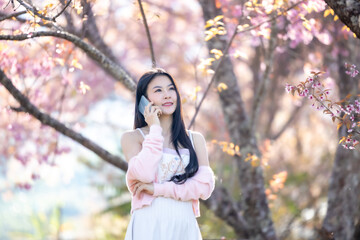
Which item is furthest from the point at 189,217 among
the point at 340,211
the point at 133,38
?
the point at 133,38

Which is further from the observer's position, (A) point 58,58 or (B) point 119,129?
(B) point 119,129

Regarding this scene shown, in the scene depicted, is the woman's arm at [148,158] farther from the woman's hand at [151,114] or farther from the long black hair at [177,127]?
the long black hair at [177,127]

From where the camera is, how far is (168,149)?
116 inches

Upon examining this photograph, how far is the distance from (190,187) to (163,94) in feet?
1.80

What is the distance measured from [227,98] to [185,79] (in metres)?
6.67

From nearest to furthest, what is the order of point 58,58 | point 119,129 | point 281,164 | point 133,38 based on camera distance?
1. point 58,58
2. point 281,164
3. point 119,129
4. point 133,38

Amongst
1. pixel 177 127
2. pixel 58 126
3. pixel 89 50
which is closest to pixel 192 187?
pixel 177 127

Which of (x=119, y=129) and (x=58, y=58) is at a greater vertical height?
(x=119, y=129)

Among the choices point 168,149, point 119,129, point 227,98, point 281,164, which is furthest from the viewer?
point 119,129

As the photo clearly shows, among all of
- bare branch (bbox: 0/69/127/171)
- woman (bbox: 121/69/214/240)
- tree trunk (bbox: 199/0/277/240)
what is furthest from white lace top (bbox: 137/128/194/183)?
tree trunk (bbox: 199/0/277/240)

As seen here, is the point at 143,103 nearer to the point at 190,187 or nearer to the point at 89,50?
the point at 190,187

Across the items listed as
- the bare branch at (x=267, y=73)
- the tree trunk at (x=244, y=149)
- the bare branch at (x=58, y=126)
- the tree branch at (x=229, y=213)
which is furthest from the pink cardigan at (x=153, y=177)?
the bare branch at (x=267, y=73)

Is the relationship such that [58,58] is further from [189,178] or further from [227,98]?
[189,178]

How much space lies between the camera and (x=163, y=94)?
9.90 ft
